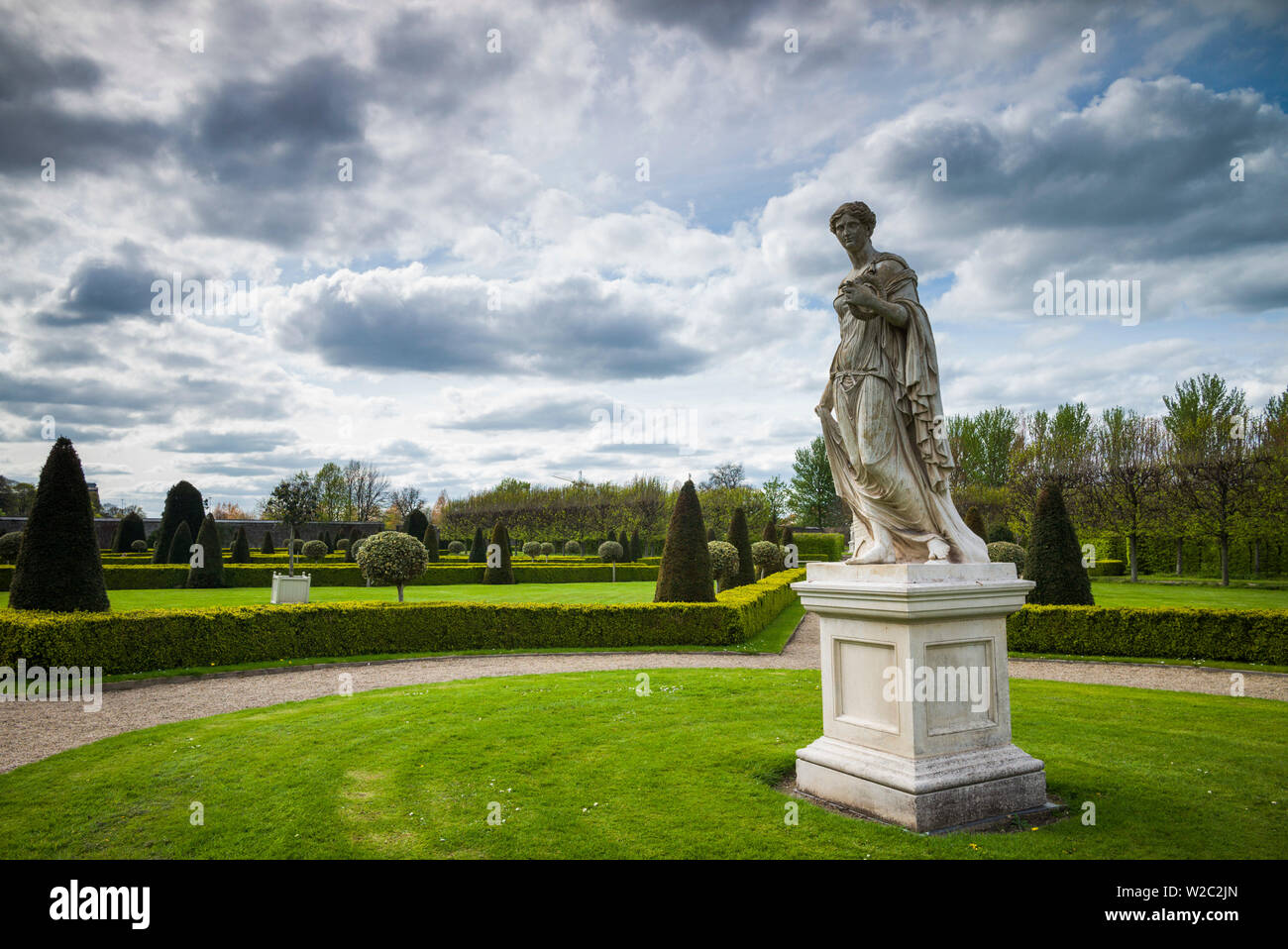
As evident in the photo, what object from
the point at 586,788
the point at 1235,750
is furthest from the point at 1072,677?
the point at 586,788

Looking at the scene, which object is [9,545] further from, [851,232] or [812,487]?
[812,487]

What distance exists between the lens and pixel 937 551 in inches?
178

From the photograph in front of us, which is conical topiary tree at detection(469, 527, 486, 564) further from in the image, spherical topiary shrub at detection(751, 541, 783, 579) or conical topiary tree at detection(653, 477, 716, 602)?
conical topiary tree at detection(653, 477, 716, 602)

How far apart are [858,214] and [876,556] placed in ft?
7.88

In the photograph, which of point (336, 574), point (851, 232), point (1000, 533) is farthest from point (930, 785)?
point (1000, 533)

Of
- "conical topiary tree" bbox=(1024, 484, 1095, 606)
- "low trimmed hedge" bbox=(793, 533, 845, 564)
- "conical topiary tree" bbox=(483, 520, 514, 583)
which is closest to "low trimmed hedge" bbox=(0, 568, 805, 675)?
"conical topiary tree" bbox=(1024, 484, 1095, 606)

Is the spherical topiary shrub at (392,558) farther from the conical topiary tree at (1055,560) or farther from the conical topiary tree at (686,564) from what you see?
the conical topiary tree at (1055,560)

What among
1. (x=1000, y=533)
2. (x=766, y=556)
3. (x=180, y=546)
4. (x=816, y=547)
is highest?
(x=180, y=546)

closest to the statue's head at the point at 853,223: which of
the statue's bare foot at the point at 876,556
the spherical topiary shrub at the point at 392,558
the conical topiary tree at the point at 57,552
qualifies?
the statue's bare foot at the point at 876,556

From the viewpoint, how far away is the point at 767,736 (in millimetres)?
6293

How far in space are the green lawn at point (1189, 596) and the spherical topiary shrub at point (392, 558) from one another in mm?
17363
